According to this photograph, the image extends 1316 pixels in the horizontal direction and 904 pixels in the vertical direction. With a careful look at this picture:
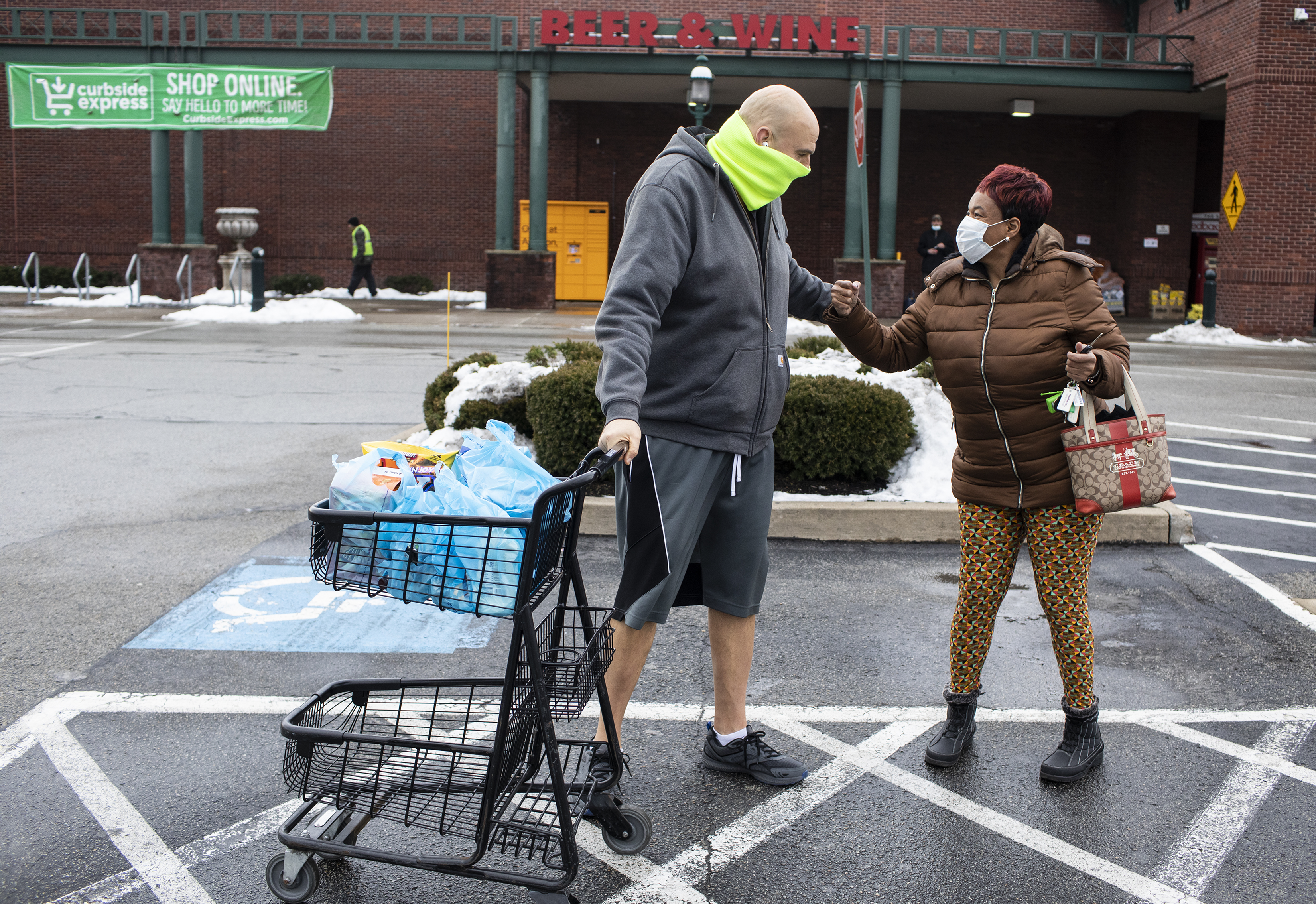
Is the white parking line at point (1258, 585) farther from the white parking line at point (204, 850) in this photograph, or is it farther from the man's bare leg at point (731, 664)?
the white parking line at point (204, 850)

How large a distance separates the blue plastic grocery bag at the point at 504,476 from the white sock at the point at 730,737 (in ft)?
3.79

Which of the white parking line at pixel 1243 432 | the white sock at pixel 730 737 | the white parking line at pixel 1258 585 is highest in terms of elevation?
the white parking line at pixel 1243 432

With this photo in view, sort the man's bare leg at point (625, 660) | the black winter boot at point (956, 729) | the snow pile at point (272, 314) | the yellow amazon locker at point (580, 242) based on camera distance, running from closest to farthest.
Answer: the man's bare leg at point (625, 660) < the black winter boot at point (956, 729) < the snow pile at point (272, 314) < the yellow amazon locker at point (580, 242)

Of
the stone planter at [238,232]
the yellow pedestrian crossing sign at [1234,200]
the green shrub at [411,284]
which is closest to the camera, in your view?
the yellow pedestrian crossing sign at [1234,200]

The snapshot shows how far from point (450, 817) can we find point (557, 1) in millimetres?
28218

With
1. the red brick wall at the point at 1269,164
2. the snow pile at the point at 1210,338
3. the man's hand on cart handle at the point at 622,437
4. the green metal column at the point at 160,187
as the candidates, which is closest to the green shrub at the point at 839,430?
the man's hand on cart handle at the point at 622,437

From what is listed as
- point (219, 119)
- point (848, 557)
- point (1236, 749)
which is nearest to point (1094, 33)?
point (219, 119)

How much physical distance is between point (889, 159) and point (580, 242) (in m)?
8.32

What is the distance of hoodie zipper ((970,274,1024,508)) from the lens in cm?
360

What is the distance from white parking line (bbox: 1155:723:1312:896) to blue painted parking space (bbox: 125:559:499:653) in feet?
8.99

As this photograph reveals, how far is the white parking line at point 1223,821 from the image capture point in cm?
312

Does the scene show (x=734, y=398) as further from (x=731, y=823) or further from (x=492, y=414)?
(x=492, y=414)

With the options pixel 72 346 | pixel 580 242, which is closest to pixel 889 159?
pixel 580 242

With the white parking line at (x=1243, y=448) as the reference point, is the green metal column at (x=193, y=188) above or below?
above
